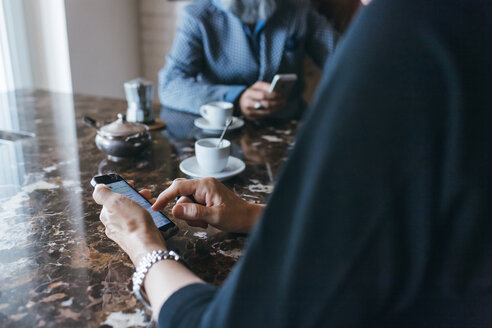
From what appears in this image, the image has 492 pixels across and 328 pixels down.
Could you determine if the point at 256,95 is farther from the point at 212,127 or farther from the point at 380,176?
the point at 380,176

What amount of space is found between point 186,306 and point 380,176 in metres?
0.28

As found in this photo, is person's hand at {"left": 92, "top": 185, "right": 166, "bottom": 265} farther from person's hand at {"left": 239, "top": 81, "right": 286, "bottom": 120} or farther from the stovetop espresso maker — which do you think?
person's hand at {"left": 239, "top": 81, "right": 286, "bottom": 120}

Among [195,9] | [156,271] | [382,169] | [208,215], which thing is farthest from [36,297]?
[195,9]

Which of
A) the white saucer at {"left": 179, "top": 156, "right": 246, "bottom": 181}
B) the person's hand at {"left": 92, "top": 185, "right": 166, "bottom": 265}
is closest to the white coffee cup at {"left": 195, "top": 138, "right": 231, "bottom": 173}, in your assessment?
the white saucer at {"left": 179, "top": 156, "right": 246, "bottom": 181}

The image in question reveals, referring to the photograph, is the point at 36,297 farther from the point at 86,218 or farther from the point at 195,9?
the point at 195,9

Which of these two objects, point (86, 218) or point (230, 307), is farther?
point (86, 218)

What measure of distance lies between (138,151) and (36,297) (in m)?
0.59

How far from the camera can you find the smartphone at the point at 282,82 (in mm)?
1434

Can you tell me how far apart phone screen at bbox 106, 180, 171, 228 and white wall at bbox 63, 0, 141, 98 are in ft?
7.24

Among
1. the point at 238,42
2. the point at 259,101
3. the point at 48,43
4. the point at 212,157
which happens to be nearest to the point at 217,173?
the point at 212,157

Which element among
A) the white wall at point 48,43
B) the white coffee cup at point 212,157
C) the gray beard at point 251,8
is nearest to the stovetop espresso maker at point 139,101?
the white coffee cup at point 212,157

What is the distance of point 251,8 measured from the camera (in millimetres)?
1730

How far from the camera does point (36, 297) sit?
1.90 feet

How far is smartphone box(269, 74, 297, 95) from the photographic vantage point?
1434mm
